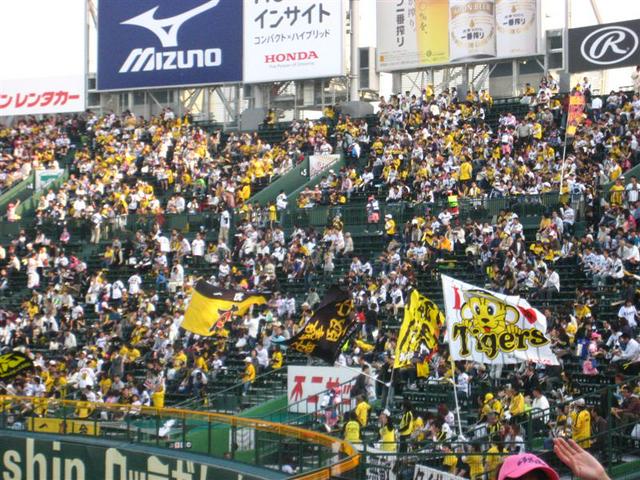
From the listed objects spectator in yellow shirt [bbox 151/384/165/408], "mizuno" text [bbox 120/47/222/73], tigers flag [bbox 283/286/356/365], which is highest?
"mizuno" text [bbox 120/47/222/73]

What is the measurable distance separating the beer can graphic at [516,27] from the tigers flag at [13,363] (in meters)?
19.3

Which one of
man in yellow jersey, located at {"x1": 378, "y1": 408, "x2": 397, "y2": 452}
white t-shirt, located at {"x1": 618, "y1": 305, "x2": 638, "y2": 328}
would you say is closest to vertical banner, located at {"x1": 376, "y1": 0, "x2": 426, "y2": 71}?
white t-shirt, located at {"x1": 618, "y1": 305, "x2": 638, "y2": 328}

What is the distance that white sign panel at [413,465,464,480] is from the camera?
14.9 m

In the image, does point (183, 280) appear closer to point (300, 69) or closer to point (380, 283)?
point (380, 283)

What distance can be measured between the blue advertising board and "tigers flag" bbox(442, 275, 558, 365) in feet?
88.9

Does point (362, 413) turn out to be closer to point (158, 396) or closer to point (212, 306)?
point (212, 306)

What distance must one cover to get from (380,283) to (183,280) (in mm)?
7172

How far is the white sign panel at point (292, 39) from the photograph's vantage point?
4256 cm

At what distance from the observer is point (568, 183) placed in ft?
97.7

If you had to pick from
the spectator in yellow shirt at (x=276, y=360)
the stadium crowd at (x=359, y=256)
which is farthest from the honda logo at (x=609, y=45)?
the spectator in yellow shirt at (x=276, y=360)

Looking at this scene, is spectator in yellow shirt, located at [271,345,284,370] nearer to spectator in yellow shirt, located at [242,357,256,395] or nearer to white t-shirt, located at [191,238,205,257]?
spectator in yellow shirt, located at [242,357,256,395]

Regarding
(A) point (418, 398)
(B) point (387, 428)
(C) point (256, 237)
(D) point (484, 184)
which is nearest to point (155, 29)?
(C) point (256, 237)

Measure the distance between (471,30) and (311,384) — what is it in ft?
62.5

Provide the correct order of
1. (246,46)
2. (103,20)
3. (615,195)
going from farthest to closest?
1. (103,20)
2. (246,46)
3. (615,195)
